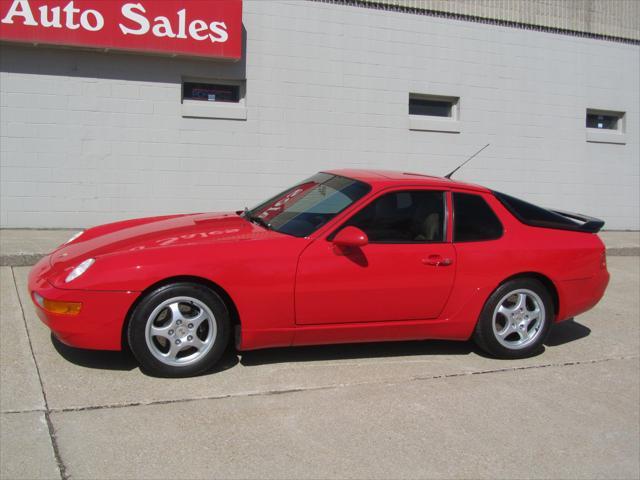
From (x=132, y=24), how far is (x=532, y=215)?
19.7 ft

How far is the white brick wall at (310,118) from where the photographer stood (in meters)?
9.29

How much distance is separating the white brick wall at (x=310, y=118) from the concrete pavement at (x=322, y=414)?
169 inches

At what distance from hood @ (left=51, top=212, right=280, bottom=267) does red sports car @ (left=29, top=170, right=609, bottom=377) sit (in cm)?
2

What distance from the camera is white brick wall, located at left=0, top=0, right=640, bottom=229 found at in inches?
366

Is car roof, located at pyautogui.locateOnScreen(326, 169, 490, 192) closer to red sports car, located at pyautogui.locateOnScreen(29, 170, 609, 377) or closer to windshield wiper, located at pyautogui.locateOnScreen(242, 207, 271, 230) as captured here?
red sports car, located at pyautogui.locateOnScreen(29, 170, 609, 377)

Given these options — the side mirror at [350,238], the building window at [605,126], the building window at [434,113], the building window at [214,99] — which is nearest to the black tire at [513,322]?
the side mirror at [350,238]

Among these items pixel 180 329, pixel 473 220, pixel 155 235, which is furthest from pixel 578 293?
pixel 155 235

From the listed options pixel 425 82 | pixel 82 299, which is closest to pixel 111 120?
pixel 425 82

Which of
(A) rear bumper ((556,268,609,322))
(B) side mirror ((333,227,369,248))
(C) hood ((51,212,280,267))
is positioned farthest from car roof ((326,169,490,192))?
(A) rear bumper ((556,268,609,322))

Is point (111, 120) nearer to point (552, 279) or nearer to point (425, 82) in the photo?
point (425, 82)

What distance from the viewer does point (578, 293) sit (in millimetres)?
5566

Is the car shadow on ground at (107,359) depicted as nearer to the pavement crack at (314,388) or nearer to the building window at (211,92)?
the pavement crack at (314,388)

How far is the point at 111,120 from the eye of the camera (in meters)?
9.46

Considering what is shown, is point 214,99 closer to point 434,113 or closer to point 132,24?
point 132,24
